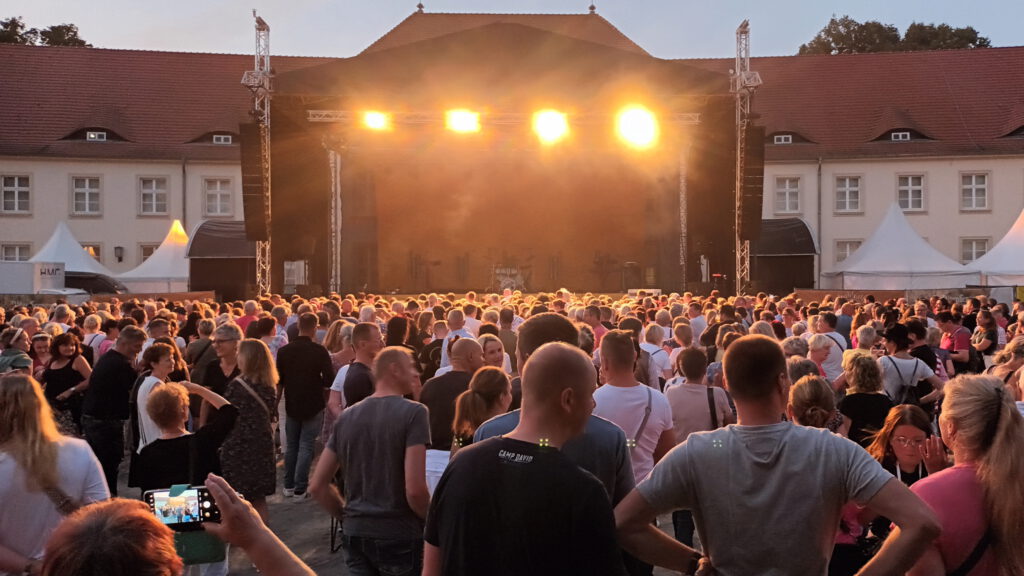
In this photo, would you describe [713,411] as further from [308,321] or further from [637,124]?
[637,124]

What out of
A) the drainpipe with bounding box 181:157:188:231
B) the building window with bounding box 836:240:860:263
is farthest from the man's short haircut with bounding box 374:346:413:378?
the building window with bounding box 836:240:860:263

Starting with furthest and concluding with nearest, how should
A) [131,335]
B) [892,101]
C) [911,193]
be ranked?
[892,101], [911,193], [131,335]

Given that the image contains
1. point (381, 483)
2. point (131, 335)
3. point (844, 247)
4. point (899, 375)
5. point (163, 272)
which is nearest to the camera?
point (381, 483)

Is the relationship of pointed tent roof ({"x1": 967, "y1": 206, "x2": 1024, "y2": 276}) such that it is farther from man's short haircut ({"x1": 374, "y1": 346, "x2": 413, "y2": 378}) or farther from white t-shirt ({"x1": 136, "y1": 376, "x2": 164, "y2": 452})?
man's short haircut ({"x1": 374, "y1": 346, "x2": 413, "y2": 378})

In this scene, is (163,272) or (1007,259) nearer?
(1007,259)

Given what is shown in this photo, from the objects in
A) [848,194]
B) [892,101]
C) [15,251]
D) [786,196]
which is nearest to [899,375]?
[786,196]

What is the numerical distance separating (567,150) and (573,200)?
2.16 metres

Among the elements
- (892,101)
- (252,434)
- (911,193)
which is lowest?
(252,434)

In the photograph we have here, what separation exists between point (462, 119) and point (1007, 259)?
582 inches

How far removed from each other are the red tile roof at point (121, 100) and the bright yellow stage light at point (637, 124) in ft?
65.1

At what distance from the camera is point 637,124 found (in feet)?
77.4

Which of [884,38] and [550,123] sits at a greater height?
[884,38]

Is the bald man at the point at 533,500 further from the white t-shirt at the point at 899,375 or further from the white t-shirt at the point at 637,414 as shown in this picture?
the white t-shirt at the point at 899,375

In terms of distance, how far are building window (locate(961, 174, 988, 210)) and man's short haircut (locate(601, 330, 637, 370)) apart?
38395 millimetres
